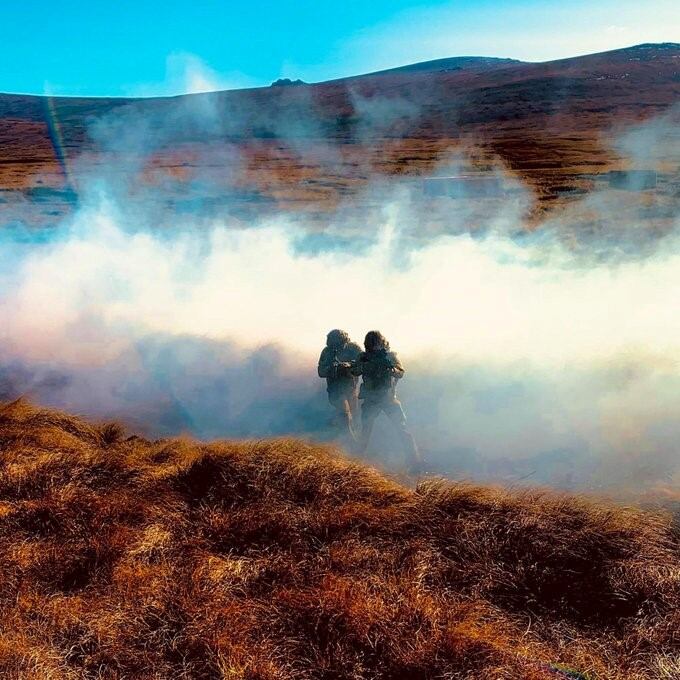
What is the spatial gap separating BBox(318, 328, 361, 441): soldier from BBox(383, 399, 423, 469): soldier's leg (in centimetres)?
60

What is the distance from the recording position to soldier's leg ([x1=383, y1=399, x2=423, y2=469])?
261 inches

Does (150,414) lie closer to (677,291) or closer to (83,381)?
(83,381)

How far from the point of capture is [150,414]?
8234 millimetres

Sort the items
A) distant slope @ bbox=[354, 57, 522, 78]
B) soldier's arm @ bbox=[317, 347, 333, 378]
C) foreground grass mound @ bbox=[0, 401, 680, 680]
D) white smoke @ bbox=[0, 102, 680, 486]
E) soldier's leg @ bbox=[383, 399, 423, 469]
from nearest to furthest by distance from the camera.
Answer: foreground grass mound @ bbox=[0, 401, 680, 680] → soldier's leg @ bbox=[383, 399, 423, 469] → white smoke @ bbox=[0, 102, 680, 486] → soldier's arm @ bbox=[317, 347, 333, 378] → distant slope @ bbox=[354, 57, 522, 78]

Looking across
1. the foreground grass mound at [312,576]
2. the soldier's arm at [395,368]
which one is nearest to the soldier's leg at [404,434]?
the soldier's arm at [395,368]

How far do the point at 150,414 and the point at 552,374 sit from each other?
5.75 m

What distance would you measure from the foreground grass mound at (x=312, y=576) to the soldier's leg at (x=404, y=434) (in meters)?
1.30

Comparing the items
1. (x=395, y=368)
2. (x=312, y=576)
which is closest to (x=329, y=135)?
(x=395, y=368)

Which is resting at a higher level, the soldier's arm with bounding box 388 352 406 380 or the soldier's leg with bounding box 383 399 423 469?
the soldier's arm with bounding box 388 352 406 380

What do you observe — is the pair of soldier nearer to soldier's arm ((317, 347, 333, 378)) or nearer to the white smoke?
soldier's arm ((317, 347, 333, 378))

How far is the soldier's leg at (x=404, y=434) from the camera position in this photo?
6621 mm

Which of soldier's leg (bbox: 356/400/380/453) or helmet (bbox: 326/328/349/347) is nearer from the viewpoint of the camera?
soldier's leg (bbox: 356/400/380/453)

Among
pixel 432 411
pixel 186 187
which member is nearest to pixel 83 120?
pixel 186 187

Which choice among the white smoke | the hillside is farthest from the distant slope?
the white smoke
